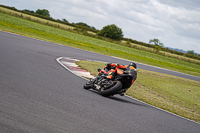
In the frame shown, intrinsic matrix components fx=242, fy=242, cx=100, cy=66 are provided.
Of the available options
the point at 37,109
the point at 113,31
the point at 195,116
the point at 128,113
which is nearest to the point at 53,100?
the point at 37,109

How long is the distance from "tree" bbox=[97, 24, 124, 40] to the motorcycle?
78.4m

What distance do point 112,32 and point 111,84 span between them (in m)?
80.6

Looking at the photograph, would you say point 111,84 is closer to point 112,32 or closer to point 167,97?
point 167,97

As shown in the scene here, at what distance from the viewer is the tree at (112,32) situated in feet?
286

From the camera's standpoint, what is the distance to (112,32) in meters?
87.2

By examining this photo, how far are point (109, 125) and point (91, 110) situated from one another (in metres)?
0.87

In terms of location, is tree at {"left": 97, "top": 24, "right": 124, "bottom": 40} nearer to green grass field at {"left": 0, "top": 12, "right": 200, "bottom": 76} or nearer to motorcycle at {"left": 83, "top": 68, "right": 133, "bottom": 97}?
green grass field at {"left": 0, "top": 12, "right": 200, "bottom": 76}

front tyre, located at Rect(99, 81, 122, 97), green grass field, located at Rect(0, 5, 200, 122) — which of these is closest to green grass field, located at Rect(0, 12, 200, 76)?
green grass field, located at Rect(0, 5, 200, 122)

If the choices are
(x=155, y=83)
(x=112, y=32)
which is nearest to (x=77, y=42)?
(x=155, y=83)

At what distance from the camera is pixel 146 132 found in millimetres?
5488

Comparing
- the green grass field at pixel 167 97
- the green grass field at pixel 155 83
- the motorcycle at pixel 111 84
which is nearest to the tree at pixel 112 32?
the green grass field at pixel 155 83

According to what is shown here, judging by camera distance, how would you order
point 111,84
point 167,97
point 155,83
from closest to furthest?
1. point 111,84
2. point 167,97
3. point 155,83

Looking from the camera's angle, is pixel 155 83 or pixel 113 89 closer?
pixel 113 89

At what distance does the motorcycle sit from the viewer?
25.2 feet
